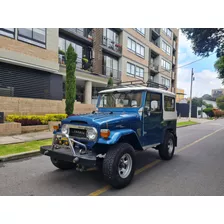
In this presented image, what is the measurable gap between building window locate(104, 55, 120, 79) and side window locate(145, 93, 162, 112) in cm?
1528

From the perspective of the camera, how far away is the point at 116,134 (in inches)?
147

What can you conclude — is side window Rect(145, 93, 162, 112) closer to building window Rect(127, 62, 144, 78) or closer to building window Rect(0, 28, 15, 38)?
building window Rect(0, 28, 15, 38)

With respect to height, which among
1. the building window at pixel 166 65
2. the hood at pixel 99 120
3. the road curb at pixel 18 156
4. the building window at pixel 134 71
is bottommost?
the road curb at pixel 18 156

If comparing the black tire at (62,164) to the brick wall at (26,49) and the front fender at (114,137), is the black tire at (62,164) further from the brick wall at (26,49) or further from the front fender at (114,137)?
the brick wall at (26,49)

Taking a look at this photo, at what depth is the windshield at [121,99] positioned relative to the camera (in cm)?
482

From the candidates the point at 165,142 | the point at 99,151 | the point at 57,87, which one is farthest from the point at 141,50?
the point at 99,151

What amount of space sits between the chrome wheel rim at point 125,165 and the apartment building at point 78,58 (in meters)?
10.5

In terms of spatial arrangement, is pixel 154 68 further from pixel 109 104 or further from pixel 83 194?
pixel 83 194

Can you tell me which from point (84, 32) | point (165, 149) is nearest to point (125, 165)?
point (165, 149)

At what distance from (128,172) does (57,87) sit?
11970mm

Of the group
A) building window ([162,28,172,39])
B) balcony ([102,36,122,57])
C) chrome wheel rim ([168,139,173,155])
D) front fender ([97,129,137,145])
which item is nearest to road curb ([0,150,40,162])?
front fender ([97,129,137,145])

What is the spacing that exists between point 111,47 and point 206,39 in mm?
13755

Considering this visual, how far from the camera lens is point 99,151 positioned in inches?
155

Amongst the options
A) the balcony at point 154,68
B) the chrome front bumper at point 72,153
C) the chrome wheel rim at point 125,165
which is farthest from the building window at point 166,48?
the chrome front bumper at point 72,153
